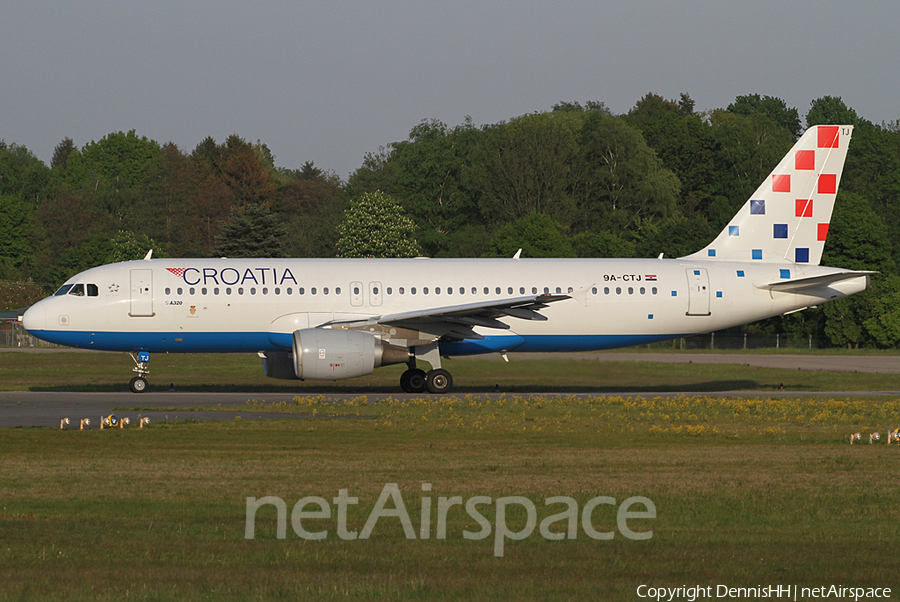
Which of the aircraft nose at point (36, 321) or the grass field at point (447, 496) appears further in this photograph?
the aircraft nose at point (36, 321)

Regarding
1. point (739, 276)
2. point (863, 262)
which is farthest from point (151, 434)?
point (863, 262)

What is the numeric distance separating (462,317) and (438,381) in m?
2.05

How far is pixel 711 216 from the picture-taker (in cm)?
8875

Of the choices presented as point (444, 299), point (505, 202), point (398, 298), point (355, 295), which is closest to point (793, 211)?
point (444, 299)

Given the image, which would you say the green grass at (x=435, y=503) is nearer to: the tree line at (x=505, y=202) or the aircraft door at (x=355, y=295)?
the aircraft door at (x=355, y=295)

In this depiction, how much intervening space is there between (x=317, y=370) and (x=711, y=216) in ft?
226

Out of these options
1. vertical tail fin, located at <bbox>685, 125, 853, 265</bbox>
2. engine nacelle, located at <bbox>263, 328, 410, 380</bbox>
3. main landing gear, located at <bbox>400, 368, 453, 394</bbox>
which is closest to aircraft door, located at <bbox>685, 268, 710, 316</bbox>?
vertical tail fin, located at <bbox>685, 125, 853, 265</bbox>

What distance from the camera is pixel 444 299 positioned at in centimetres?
2822

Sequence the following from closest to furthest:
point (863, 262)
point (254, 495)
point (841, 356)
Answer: point (254, 495)
point (841, 356)
point (863, 262)

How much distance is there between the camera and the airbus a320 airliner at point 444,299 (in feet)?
88.6

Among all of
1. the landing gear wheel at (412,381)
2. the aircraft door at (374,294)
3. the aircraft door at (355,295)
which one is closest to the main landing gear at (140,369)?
the aircraft door at (355,295)

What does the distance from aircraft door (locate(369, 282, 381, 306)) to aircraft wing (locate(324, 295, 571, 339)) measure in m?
0.43

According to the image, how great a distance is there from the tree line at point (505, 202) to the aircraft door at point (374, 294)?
39.5 meters

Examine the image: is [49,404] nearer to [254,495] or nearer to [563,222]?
[254,495]
